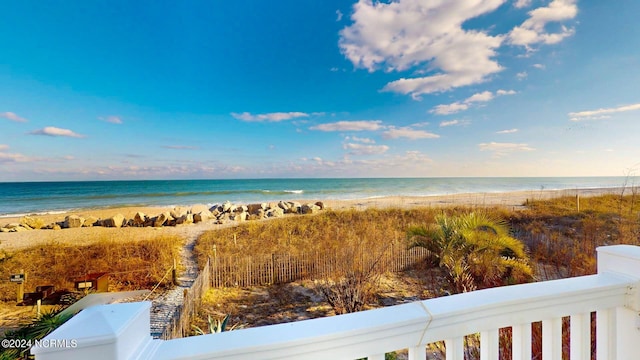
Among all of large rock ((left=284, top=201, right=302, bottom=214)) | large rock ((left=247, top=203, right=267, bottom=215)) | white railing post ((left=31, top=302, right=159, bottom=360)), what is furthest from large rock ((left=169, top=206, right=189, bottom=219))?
white railing post ((left=31, top=302, right=159, bottom=360))

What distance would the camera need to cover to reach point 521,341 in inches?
21.6

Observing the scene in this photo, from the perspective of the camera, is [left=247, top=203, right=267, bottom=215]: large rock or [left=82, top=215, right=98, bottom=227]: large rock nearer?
[left=82, top=215, right=98, bottom=227]: large rock

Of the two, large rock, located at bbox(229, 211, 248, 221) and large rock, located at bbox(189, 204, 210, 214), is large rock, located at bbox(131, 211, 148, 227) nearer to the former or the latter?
large rock, located at bbox(189, 204, 210, 214)

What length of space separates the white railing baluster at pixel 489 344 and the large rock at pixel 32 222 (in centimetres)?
721

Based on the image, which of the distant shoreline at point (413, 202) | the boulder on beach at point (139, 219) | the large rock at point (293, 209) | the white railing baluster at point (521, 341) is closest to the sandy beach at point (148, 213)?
the distant shoreline at point (413, 202)

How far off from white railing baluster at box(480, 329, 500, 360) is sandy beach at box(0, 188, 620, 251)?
226 inches

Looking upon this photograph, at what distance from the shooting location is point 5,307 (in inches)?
133

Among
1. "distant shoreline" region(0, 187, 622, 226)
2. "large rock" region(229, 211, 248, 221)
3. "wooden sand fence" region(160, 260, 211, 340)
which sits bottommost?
"wooden sand fence" region(160, 260, 211, 340)

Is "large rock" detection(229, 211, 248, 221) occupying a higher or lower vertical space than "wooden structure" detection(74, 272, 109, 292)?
higher

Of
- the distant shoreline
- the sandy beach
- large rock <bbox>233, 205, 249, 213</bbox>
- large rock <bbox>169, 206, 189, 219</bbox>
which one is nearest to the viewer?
the sandy beach

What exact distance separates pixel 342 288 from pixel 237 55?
15.0 ft

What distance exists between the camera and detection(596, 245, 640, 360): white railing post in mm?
605

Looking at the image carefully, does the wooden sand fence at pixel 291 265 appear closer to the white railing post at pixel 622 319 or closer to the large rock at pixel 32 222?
the white railing post at pixel 622 319

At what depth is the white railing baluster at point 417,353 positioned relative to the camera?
18.2 inches
